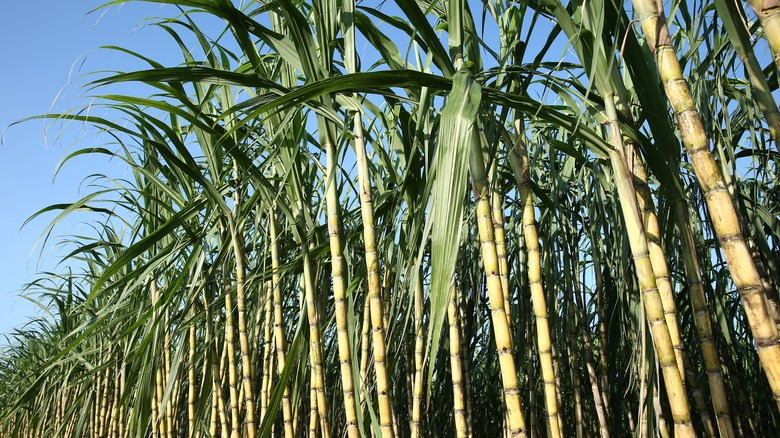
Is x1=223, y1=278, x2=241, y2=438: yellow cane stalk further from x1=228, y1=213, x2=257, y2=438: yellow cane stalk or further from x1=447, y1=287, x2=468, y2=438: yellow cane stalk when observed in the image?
x1=447, y1=287, x2=468, y2=438: yellow cane stalk

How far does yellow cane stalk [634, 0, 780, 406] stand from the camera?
2.93ft

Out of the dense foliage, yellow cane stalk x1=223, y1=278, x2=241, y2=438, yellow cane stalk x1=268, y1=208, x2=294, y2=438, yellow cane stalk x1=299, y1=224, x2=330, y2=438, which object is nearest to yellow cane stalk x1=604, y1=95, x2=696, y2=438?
the dense foliage

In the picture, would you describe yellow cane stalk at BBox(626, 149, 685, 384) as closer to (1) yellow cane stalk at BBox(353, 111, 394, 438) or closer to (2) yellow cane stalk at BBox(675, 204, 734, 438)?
(2) yellow cane stalk at BBox(675, 204, 734, 438)

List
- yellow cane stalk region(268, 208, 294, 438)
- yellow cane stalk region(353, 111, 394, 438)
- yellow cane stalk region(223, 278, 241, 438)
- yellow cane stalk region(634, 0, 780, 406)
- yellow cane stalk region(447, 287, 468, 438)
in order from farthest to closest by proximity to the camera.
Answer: yellow cane stalk region(223, 278, 241, 438) → yellow cane stalk region(268, 208, 294, 438) → yellow cane stalk region(447, 287, 468, 438) → yellow cane stalk region(353, 111, 394, 438) → yellow cane stalk region(634, 0, 780, 406)

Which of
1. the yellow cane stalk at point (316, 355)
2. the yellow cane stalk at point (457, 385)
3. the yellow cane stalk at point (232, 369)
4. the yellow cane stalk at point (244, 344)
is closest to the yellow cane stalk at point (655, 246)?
the yellow cane stalk at point (457, 385)

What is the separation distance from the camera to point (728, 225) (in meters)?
0.91

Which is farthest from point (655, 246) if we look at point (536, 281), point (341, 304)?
point (341, 304)

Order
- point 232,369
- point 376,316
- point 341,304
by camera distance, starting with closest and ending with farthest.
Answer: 1. point 376,316
2. point 341,304
3. point 232,369

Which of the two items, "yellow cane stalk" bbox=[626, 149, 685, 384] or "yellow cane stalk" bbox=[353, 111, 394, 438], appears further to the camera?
"yellow cane stalk" bbox=[353, 111, 394, 438]

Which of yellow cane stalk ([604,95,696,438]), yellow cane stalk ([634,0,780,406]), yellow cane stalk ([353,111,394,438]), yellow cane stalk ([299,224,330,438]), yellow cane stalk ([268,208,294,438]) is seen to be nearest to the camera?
yellow cane stalk ([634,0,780,406])

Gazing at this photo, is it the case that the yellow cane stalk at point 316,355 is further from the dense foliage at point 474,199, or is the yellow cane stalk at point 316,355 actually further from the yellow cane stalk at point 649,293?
the yellow cane stalk at point 649,293

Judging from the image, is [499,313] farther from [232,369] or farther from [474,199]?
[232,369]

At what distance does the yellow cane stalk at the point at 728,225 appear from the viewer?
89cm

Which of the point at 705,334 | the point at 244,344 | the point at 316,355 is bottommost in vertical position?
the point at 705,334
